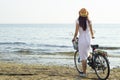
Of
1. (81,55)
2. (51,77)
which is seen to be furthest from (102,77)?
(51,77)

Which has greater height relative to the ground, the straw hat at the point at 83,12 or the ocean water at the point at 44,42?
the straw hat at the point at 83,12

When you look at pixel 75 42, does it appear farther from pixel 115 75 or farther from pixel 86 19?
pixel 115 75

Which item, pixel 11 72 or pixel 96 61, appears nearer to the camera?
pixel 96 61

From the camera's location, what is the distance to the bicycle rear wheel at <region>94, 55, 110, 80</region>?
928cm

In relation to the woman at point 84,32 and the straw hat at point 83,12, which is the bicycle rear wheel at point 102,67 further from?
the straw hat at point 83,12

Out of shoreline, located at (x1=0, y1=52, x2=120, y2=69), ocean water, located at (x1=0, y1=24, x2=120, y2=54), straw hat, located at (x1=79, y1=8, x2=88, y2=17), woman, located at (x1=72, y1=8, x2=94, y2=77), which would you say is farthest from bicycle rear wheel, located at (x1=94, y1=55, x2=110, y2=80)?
shoreline, located at (x1=0, y1=52, x2=120, y2=69)

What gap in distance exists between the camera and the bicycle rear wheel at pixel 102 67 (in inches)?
365

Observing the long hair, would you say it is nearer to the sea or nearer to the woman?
the woman

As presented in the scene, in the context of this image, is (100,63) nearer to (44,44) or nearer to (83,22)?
(83,22)

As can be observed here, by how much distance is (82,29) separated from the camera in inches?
383

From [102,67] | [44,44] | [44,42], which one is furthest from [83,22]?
[44,42]

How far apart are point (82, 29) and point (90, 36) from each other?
314 mm

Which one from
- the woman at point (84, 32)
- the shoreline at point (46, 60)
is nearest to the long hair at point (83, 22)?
the woman at point (84, 32)

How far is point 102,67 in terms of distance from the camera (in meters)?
9.45
